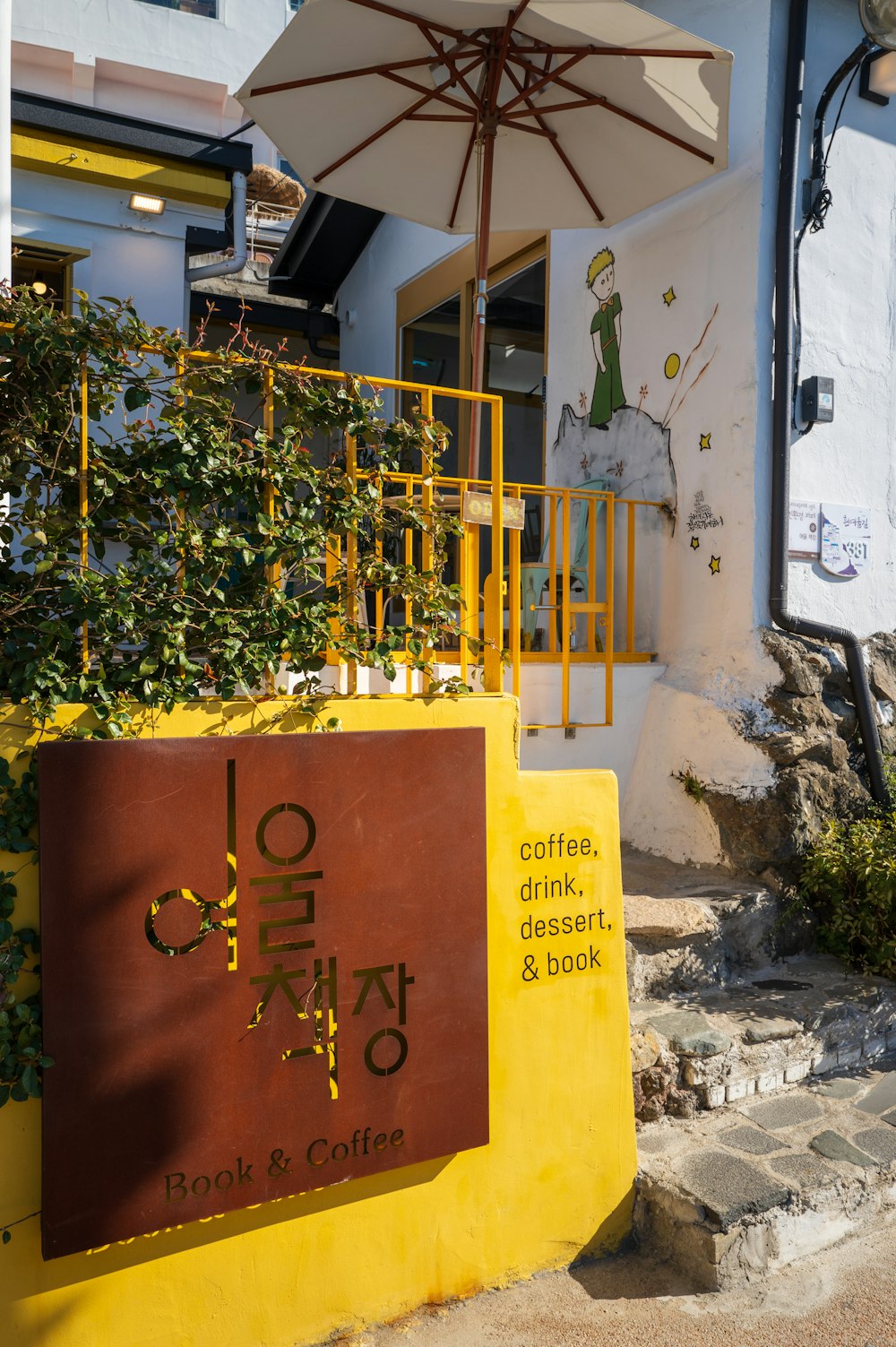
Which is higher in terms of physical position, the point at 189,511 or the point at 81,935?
the point at 189,511

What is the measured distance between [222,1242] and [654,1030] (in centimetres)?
179

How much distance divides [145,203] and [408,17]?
12.1 feet

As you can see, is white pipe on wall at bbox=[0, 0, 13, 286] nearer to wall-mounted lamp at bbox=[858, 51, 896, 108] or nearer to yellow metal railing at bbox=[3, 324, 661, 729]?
yellow metal railing at bbox=[3, 324, 661, 729]

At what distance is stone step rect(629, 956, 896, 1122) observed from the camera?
3.68 m

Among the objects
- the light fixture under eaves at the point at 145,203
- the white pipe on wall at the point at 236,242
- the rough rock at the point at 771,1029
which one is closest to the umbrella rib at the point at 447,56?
the light fixture under eaves at the point at 145,203

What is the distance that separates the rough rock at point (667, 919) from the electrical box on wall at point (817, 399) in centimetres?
269

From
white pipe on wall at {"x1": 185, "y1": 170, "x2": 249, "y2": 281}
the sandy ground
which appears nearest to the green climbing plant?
the sandy ground

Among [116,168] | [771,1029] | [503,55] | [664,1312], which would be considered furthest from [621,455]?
[664,1312]

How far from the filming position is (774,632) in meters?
5.25

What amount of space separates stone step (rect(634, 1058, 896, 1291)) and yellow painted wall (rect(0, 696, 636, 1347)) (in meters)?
0.16

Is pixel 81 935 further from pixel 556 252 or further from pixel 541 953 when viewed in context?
pixel 556 252

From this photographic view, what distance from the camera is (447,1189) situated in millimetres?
3021

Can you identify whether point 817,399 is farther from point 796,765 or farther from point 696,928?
point 696,928

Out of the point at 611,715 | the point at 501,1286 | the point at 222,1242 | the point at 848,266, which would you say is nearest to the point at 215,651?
the point at 222,1242
